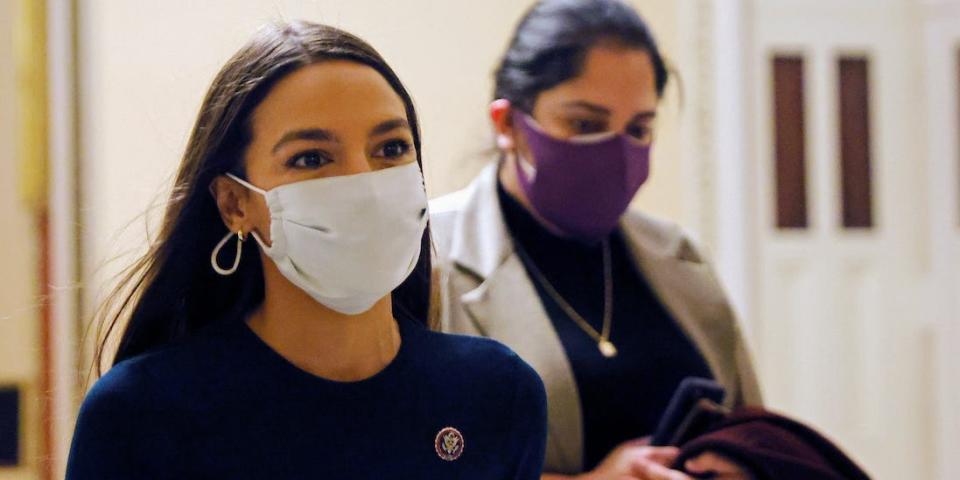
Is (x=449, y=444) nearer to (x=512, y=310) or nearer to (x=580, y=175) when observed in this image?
(x=512, y=310)

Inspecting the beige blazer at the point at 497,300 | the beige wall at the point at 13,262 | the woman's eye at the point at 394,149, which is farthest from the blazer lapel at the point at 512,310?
the beige wall at the point at 13,262

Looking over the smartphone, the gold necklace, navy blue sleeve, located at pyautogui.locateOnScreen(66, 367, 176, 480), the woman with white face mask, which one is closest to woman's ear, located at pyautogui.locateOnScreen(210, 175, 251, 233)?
the woman with white face mask

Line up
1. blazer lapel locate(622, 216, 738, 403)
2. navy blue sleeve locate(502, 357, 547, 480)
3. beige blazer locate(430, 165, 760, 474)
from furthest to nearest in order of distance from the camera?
blazer lapel locate(622, 216, 738, 403) < beige blazer locate(430, 165, 760, 474) < navy blue sleeve locate(502, 357, 547, 480)

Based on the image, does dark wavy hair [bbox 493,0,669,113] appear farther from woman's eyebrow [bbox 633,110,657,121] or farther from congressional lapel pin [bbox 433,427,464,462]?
congressional lapel pin [bbox 433,427,464,462]

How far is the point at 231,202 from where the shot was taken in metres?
0.75

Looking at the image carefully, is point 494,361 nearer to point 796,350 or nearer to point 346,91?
point 346,91

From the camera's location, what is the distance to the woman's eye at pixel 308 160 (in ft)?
2.34

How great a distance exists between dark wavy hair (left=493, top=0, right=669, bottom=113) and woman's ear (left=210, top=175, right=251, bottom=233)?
33 cm

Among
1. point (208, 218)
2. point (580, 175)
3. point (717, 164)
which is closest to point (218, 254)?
point (208, 218)

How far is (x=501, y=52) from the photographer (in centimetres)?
Result: 99

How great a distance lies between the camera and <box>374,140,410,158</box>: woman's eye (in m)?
0.73

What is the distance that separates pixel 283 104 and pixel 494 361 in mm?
247

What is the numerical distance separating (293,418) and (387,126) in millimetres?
203

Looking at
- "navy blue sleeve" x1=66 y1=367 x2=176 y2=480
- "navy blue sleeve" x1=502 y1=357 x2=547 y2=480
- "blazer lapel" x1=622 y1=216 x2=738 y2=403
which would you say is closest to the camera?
"navy blue sleeve" x1=66 y1=367 x2=176 y2=480
